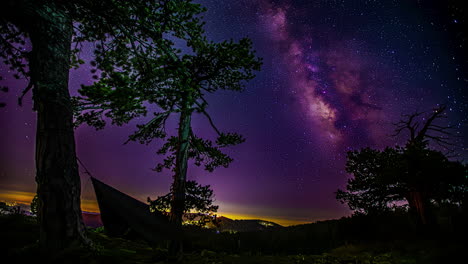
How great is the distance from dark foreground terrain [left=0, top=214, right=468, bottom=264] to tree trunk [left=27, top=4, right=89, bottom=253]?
0.36m

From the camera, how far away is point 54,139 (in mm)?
3676

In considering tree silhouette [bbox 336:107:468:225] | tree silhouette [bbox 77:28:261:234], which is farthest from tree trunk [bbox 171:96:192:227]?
tree silhouette [bbox 336:107:468:225]

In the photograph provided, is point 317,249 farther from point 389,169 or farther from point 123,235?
point 123,235

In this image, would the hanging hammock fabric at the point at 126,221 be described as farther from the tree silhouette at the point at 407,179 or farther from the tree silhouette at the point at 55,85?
the tree silhouette at the point at 407,179

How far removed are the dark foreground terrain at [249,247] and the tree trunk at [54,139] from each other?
0.36 metres

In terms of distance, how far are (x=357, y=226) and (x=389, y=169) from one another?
495 centimetres

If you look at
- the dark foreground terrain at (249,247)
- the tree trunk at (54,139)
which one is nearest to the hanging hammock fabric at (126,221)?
the dark foreground terrain at (249,247)

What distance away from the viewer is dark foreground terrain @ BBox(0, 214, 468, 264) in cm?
350

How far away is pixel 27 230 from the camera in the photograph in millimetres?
5664

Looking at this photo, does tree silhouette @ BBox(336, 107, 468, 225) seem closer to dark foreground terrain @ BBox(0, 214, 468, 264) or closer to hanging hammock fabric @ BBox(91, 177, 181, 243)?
dark foreground terrain @ BBox(0, 214, 468, 264)

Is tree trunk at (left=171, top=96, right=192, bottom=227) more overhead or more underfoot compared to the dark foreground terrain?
more overhead

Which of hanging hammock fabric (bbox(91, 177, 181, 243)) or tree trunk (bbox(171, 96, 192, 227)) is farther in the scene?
tree trunk (bbox(171, 96, 192, 227))

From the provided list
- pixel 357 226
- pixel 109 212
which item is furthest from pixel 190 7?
pixel 357 226

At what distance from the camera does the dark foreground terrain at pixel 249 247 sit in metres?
3.50
